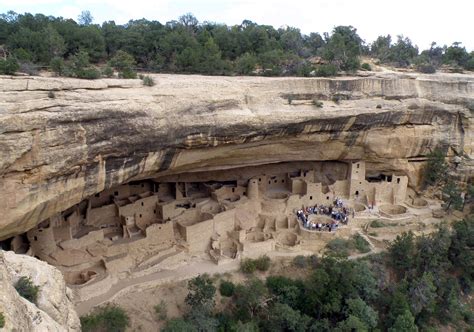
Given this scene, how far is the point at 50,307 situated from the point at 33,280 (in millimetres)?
612

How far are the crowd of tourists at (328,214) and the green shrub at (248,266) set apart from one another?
283 centimetres

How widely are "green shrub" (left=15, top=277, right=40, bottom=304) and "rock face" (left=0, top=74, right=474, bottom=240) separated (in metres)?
3.66

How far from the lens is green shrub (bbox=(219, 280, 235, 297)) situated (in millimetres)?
13260

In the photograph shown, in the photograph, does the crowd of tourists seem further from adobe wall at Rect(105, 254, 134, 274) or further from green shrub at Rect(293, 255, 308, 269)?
adobe wall at Rect(105, 254, 134, 274)

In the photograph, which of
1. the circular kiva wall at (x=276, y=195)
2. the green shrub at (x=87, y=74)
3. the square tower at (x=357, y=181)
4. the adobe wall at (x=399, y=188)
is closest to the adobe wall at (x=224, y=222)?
the circular kiva wall at (x=276, y=195)

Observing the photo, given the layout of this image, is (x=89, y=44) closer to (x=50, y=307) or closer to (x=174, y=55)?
(x=174, y=55)

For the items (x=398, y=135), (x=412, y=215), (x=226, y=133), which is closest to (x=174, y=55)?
(x=226, y=133)

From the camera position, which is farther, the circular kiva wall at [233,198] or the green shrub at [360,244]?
the circular kiva wall at [233,198]

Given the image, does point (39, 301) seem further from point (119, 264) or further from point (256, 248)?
point (256, 248)

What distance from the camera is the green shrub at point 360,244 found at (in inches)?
601

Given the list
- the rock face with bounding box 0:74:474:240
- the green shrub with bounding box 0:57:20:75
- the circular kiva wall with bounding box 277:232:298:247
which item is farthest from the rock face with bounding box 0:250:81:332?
the circular kiva wall with bounding box 277:232:298:247

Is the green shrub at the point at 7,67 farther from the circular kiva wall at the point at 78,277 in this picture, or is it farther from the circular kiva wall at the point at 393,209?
the circular kiva wall at the point at 393,209

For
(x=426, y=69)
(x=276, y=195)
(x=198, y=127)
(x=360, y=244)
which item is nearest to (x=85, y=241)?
(x=198, y=127)

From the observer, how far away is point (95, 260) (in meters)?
12.7
